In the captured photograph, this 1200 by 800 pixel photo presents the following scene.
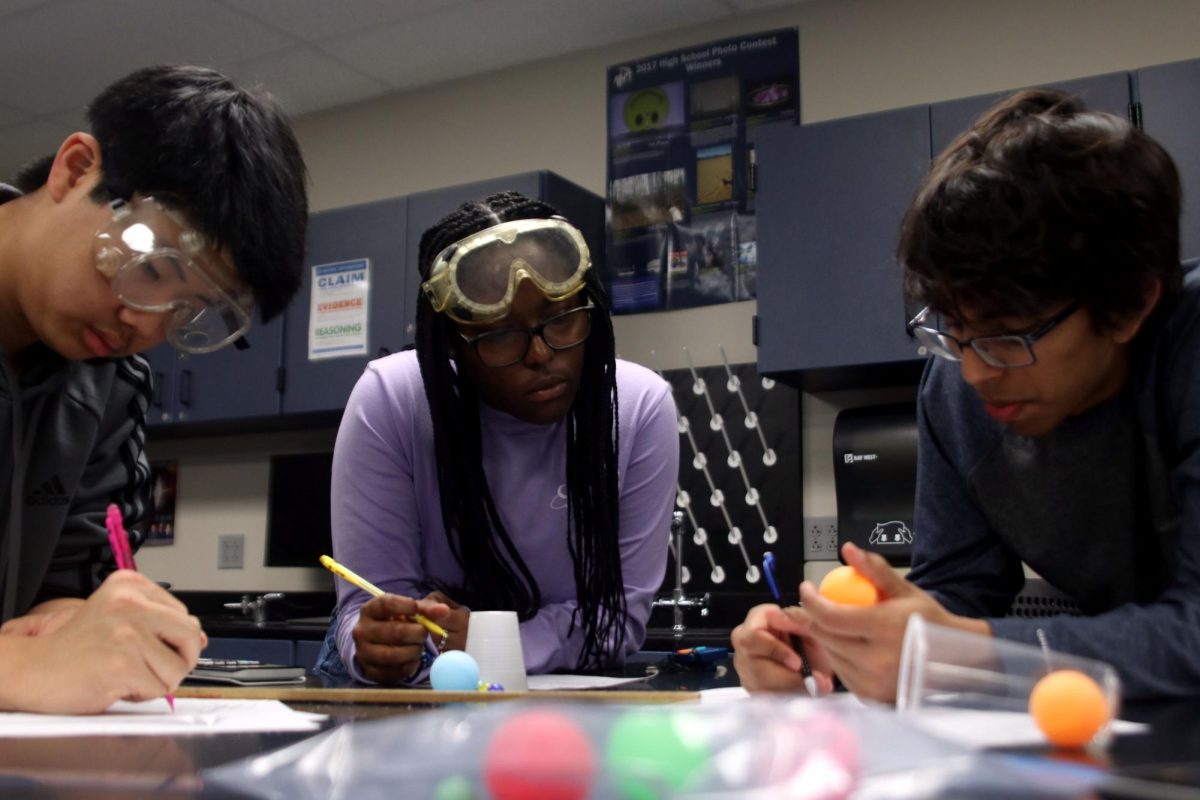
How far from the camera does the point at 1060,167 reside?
1239mm

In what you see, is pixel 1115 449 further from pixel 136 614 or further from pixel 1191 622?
pixel 136 614

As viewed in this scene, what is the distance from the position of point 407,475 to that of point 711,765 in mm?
1315

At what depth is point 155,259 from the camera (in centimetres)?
123

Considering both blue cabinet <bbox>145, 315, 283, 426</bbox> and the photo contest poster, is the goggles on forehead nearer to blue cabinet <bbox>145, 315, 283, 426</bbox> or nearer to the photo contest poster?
the photo contest poster

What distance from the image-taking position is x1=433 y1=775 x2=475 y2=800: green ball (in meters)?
0.49

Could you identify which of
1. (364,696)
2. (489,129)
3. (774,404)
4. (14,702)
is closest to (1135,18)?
(774,404)

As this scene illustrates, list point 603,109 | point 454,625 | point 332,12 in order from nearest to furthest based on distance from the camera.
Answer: point 454,625, point 332,12, point 603,109

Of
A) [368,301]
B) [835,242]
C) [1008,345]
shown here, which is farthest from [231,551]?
[1008,345]

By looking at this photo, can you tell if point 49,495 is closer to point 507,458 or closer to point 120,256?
point 120,256

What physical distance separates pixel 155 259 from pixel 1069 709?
39.1 inches

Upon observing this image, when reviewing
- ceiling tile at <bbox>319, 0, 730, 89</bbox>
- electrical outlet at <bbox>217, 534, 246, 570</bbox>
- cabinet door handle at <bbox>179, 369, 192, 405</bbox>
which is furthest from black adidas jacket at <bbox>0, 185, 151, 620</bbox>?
electrical outlet at <bbox>217, 534, 246, 570</bbox>

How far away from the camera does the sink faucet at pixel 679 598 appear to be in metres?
3.39

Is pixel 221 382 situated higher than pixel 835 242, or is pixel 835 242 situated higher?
pixel 835 242

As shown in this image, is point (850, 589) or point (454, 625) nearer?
point (850, 589)
